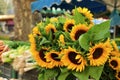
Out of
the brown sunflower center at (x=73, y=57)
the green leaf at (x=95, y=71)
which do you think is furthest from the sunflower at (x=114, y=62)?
the brown sunflower center at (x=73, y=57)

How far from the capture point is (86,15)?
2.56 metres

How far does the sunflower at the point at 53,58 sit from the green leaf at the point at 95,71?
0.24 meters

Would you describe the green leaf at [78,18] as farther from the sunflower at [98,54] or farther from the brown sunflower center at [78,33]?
the sunflower at [98,54]

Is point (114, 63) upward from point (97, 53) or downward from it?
downward

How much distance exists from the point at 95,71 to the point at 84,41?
0.67 feet

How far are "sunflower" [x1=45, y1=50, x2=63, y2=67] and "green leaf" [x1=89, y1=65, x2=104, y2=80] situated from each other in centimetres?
24

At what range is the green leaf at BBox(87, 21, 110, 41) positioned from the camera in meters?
2.37

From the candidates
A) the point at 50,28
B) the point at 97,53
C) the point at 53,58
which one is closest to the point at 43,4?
the point at 50,28

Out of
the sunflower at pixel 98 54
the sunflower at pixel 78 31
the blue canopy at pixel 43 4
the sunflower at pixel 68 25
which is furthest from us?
the blue canopy at pixel 43 4

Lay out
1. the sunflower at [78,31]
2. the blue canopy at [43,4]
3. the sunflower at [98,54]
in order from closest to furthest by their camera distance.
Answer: the sunflower at [98,54], the sunflower at [78,31], the blue canopy at [43,4]

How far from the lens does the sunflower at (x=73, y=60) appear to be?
2.30 m

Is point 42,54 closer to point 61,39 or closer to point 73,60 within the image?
point 61,39

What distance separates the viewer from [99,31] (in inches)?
93.8

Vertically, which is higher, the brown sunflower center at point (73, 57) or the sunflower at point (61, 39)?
the sunflower at point (61, 39)
